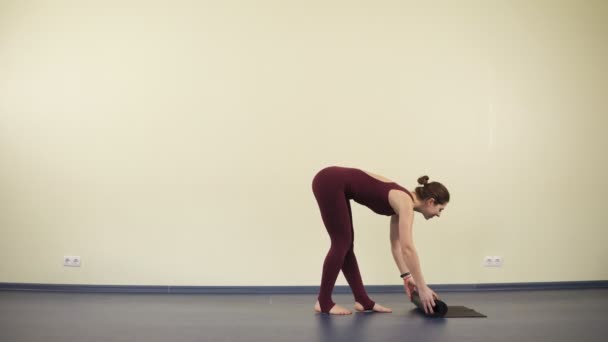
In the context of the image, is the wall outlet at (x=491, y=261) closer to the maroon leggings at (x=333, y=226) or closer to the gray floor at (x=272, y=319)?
the gray floor at (x=272, y=319)

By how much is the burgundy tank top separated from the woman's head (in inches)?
2.7

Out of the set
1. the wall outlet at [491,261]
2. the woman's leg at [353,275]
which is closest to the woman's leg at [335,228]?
the woman's leg at [353,275]

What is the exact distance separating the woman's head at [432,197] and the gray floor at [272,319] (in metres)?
0.61

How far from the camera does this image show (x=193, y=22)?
4152 millimetres

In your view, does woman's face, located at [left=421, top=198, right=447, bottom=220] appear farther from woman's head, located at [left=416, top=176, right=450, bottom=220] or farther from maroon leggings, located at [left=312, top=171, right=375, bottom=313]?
maroon leggings, located at [left=312, top=171, right=375, bottom=313]

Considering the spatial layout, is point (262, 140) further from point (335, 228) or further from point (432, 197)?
point (432, 197)

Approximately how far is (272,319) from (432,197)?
113cm

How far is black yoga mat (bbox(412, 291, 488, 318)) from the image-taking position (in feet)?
9.61

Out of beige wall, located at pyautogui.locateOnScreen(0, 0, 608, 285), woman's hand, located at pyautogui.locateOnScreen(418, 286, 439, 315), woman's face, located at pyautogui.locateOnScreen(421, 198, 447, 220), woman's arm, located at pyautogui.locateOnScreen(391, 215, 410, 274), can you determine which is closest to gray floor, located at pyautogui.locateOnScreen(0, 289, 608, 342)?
woman's hand, located at pyautogui.locateOnScreen(418, 286, 439, 315)

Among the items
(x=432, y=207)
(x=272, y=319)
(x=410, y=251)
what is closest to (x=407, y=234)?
(x=410, y=251)

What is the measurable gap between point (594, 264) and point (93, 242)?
13.0 feet

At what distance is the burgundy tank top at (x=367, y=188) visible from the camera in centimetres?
302

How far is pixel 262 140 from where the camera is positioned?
410 cm

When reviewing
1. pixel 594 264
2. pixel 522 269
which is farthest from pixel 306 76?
pixel 594 264
